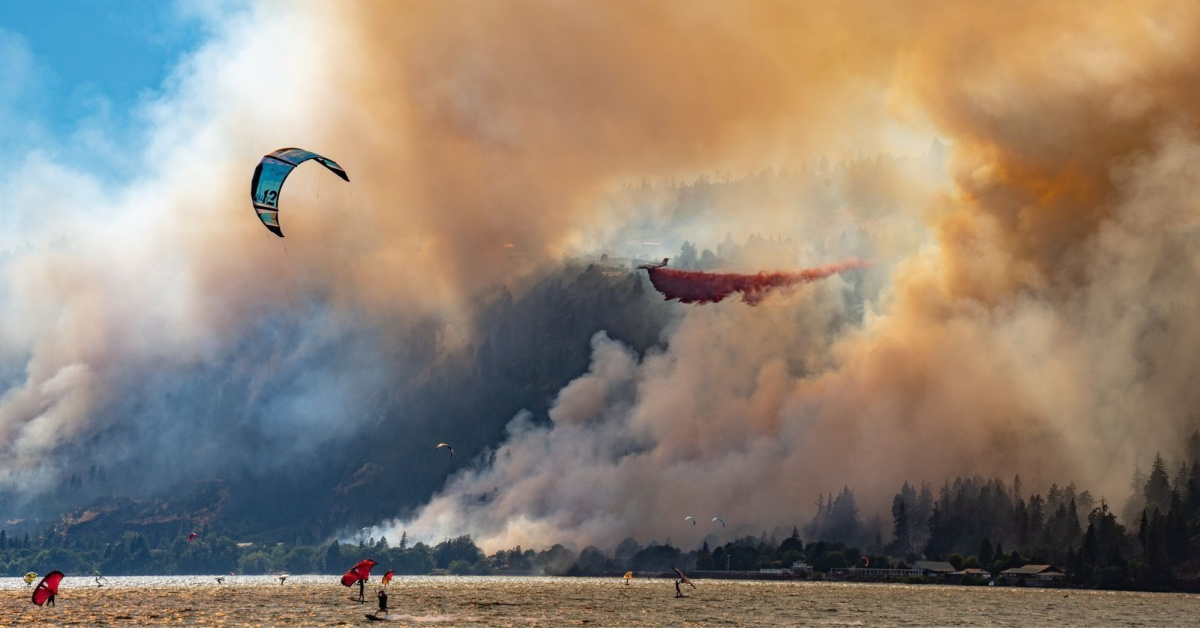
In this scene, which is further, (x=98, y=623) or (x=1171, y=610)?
(x=1171, y=610)

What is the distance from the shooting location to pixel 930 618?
15200 cm

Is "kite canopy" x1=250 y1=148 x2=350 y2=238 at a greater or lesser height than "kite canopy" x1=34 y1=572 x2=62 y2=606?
greater

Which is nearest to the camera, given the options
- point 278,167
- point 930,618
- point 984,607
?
point 278,167

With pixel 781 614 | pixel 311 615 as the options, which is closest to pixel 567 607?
pixel 781 614

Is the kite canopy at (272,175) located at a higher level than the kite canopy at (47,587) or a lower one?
higher

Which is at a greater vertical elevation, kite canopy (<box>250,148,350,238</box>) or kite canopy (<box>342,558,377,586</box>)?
kite canopy (<box>250,148,350,238</box>)

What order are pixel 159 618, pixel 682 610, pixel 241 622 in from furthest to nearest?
1. pixel 682 610
2. pixel 159 618
3. pixel 241 622

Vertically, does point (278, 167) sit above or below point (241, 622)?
above

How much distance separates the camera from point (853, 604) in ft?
641

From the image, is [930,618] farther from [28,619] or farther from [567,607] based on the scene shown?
[28,619]

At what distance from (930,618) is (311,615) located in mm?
76397

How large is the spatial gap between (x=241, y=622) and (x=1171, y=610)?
151 meters

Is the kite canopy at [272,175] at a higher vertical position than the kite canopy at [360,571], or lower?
higher

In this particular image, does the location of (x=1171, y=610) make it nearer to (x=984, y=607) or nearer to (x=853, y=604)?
(x=984, y=607)
